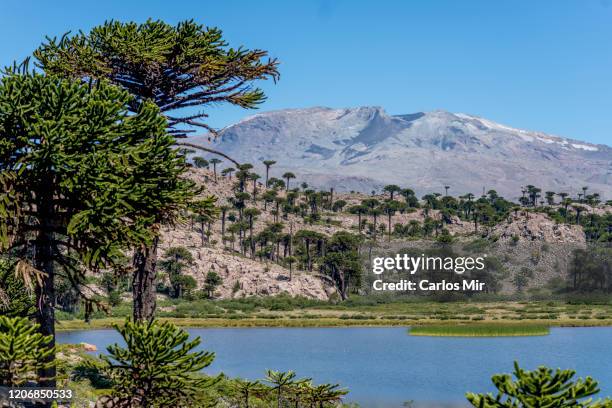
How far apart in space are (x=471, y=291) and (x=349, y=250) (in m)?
26.2

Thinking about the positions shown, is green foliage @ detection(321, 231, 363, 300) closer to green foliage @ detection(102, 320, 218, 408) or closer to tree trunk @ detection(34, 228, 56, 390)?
tree trunk @ detection(34, 228, 56, 390)

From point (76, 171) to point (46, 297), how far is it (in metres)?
4.15

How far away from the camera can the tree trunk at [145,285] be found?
27.2 meters

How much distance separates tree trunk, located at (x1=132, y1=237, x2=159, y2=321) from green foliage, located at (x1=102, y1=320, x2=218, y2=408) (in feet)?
27.6

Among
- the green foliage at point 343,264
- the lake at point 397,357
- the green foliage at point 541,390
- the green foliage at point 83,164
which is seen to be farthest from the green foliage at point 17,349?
the green foliage at point 343,264

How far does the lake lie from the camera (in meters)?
42.9

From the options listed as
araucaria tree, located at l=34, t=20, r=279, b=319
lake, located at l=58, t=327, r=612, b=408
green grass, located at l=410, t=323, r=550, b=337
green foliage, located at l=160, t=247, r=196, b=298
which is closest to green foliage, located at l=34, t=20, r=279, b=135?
araucaria tree, located at l=34, t=20, r=279, b=319

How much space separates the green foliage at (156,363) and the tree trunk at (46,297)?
15.2 feet

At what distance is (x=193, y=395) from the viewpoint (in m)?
18.9

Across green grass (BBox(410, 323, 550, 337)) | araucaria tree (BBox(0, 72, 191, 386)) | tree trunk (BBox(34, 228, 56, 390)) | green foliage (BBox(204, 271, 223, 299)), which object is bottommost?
green grass (BBox(410, 323, 550, 337))

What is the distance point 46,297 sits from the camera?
22688 mm

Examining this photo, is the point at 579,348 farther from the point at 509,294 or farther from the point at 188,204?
the point at 509,294

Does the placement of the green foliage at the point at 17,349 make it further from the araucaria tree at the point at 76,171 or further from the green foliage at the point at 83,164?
the green foliage at the point at 83,164

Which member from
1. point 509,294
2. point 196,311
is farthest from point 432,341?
point 509,294
